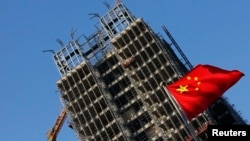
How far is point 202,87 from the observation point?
39.8 meters

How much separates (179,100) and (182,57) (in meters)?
102

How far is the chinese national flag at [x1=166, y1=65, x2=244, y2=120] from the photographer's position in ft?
127

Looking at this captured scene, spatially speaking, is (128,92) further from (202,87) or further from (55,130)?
(202,87)

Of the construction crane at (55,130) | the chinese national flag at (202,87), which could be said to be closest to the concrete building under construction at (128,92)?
the construction crane at (55,130)

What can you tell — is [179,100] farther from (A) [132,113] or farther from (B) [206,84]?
(A) [132,113]

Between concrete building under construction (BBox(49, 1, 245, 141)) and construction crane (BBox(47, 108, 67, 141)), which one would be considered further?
construction crane (BBox(47, 108, 67, 141))

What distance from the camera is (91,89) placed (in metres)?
126

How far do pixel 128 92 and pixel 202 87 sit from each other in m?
84.7

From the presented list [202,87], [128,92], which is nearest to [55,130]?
[128,92]

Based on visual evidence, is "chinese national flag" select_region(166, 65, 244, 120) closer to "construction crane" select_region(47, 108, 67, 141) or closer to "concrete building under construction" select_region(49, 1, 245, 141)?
"concrete building under construction" select_region(49, 1, 245, 141)

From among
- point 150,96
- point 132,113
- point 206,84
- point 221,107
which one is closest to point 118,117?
point 132,113

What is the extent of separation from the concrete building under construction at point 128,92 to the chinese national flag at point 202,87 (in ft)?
220

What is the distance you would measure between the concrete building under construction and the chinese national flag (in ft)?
220

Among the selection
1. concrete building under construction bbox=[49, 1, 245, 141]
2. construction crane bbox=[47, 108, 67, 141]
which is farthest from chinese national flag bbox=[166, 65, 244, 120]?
construction crane bbox=[47, 108, 67, 141]
